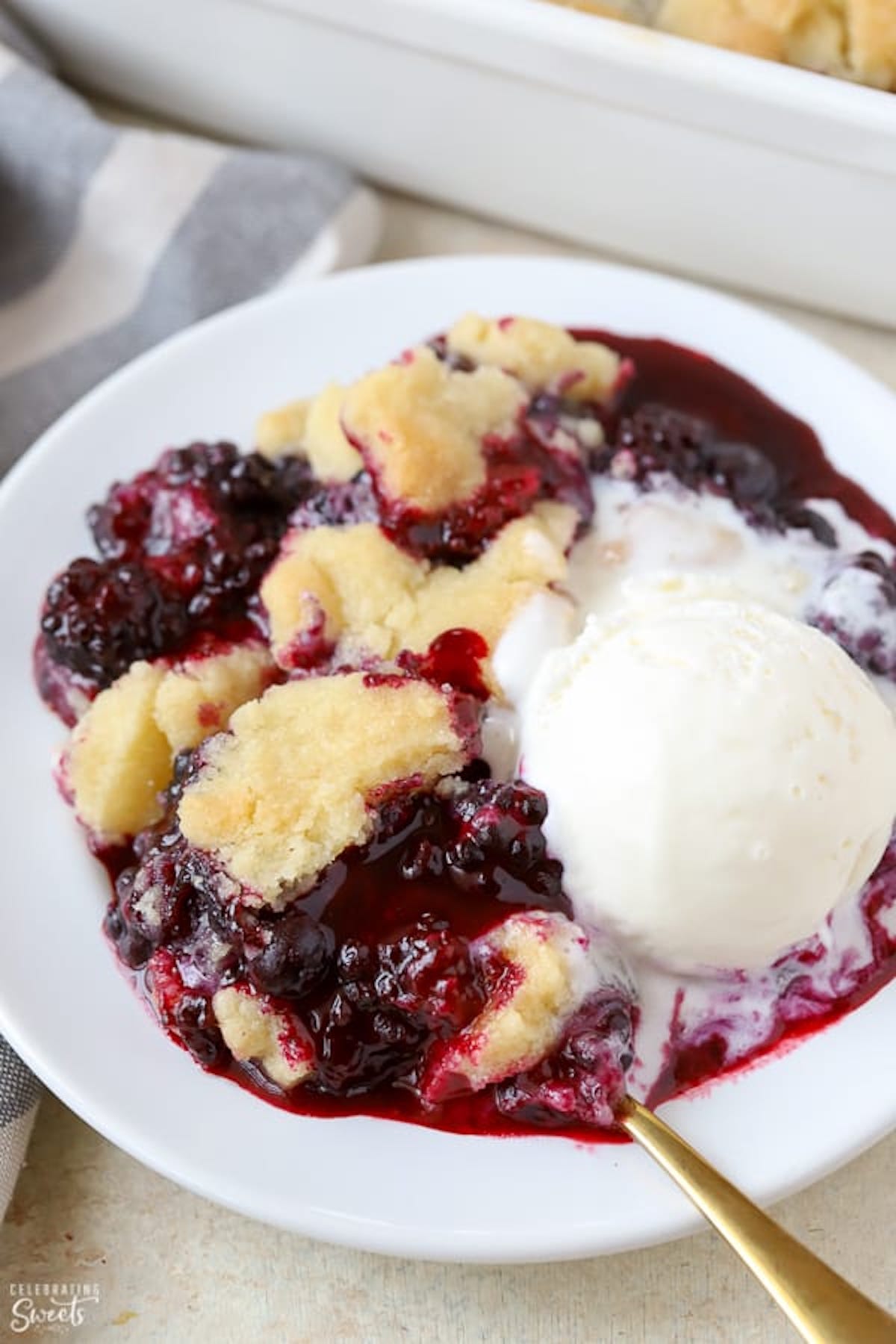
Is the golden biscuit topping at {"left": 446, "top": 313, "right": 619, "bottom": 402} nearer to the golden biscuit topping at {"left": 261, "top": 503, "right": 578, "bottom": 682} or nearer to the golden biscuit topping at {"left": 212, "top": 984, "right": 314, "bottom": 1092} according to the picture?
the golden biscuit topping at {"left": 261, "top": 503, "right": 578, "bottom": 682}

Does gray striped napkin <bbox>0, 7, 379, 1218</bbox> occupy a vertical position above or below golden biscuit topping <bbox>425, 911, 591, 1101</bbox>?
above

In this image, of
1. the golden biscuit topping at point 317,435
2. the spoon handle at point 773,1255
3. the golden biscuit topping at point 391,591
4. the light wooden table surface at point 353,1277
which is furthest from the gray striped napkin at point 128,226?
the spoon handle at point 773,1255

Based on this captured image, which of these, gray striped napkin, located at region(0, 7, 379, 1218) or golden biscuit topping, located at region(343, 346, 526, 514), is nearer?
golden biscuit topping, located at region(343, 346, 526, 514)

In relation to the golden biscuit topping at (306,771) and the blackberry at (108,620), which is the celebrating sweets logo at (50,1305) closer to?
the golden biscuit topping at (306,771)

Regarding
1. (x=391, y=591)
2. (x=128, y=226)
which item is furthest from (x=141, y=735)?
(x=128, y=226)

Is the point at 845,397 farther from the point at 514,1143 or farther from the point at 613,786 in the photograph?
the point at 514,1143

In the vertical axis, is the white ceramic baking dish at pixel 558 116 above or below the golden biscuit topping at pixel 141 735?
above

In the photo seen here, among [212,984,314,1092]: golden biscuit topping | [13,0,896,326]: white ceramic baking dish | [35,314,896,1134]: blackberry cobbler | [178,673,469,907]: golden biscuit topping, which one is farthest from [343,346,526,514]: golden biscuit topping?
[212,984,314,1092]: golden biscuit topping
